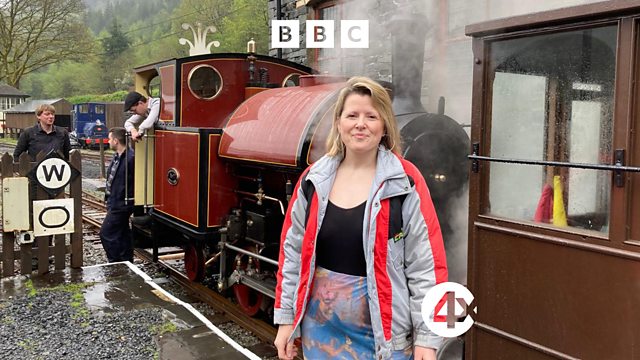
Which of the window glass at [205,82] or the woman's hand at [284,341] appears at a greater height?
the window glass at [205,82]

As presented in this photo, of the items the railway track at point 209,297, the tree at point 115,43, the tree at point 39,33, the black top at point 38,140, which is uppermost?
the tree at point 115,43

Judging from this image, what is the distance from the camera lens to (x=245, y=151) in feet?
17.0

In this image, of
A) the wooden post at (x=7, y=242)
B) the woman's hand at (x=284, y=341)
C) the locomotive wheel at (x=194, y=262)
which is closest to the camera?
the woman's hand at (x=284, y=341)

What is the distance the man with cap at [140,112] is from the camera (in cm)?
648

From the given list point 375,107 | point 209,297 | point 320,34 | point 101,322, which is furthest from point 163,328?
point 320,34

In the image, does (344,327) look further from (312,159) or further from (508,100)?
(312,159)

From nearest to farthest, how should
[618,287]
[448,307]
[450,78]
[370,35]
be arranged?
[448,307] < [618,287] < [450,78] < [370,35]

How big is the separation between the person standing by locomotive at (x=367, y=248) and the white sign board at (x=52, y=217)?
4.61m

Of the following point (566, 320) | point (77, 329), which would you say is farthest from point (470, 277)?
point (77, 329)

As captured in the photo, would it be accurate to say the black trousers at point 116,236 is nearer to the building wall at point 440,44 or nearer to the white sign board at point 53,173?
the white sign board at point 53,173

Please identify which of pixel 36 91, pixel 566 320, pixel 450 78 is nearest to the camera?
pixel 566 320

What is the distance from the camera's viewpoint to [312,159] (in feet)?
14.5

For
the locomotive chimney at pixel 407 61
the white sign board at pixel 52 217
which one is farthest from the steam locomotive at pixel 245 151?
the white sign board at pixel 52 217

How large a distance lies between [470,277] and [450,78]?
14.8 feet
